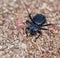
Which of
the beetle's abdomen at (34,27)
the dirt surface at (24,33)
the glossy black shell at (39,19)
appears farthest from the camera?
the glossy black shell at (39,19)

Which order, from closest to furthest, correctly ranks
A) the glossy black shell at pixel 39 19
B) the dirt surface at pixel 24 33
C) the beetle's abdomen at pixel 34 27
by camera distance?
the dirt surface at pixel 24 33 < the beetle's abdomen at pixel 34 27 < the glossy black shell at pixel 39 19

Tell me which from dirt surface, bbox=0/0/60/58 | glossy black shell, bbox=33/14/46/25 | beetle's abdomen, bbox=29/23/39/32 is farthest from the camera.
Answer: glossy black shell, bbox=33/14/46/25

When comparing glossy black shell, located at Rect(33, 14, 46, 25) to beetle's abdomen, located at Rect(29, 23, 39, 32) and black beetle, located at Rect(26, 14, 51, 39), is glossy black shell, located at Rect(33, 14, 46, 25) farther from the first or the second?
beetle's abdomen, located at Rect(29, 23, 39, 32)

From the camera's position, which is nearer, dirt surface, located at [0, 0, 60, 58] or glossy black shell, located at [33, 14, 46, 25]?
dirt surface, located at [0, 0, 60, 58]

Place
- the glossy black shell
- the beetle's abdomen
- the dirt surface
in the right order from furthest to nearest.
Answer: the glossy black shell < the beetle's abdomen < the dirt surface

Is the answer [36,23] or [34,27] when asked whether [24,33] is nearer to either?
[34,27]

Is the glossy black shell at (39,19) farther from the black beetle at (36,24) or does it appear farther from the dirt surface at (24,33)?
the dirt surface at (24,33)

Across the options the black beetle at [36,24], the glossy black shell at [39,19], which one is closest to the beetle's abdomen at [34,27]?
the black beetle at [36,24]

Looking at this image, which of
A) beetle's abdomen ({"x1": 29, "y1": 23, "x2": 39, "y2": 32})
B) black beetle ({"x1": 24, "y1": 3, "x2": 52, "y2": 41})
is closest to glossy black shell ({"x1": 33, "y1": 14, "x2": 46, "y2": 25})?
black beetle ({"x1": 24, "y1": 3, "x2": 52, "y2": 41})

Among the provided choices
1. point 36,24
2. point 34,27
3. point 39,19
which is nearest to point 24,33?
point 34,27

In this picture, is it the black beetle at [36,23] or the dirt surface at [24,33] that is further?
the black beetle at [36,23]
